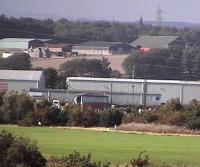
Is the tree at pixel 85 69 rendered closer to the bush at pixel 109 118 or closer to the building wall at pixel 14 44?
the building wall at pixel 14 44

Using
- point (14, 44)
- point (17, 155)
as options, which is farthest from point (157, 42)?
point (17, 155)

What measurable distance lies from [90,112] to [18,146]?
2424cm

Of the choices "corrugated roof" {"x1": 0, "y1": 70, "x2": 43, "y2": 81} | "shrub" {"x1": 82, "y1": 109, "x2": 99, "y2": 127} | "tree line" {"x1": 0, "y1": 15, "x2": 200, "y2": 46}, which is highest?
"tree line" {"x1": 0, "y1": 15, "x2": 200, "y2": 46}

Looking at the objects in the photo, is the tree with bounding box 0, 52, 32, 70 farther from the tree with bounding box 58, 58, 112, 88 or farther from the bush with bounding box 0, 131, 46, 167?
the bush with bounding box 0, 131, 46, 167

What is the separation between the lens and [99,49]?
11475 cm

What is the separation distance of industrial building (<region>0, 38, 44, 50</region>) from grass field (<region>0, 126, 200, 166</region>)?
242 ft

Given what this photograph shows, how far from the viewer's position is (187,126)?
1463 inches

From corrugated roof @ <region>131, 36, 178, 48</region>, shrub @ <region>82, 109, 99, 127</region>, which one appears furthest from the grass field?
corrugated roof @ <region>131, 36, 178, 48</region>

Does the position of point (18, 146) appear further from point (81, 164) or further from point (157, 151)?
point (157, 151)

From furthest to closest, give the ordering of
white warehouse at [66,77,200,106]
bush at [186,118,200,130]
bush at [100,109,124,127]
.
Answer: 1. white warehouse at [66,77,200,106]
2. bush at [100,109,124,127]
3. bush at [186,118,200,130]

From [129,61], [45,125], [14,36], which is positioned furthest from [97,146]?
[14,36]

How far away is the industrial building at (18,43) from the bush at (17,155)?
88.8 m

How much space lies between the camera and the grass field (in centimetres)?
2222

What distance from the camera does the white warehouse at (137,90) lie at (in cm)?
5953
